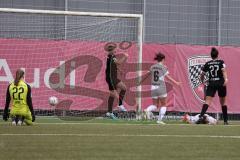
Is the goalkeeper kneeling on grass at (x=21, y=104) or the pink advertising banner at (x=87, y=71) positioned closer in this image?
the goalkeeper kneeling on grass at (x=21, y=104)

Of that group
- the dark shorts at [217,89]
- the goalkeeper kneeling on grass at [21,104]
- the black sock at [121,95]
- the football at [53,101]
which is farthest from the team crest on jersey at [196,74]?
the goalkeeper kneeling on grass at [21,104]

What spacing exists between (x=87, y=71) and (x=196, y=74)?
11.7ft

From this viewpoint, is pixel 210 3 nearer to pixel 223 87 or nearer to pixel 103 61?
pixel 103 61

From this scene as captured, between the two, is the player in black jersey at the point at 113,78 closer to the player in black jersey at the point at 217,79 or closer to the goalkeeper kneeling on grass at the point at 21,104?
the player in black jersey at the point at 217,79

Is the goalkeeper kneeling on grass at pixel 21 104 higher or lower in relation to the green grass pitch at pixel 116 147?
higher

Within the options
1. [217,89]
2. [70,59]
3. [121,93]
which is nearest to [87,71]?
[70,59]

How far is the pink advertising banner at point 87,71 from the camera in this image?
2109 centimetres

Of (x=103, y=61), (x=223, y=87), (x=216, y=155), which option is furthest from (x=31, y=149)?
(x=103, y=61)

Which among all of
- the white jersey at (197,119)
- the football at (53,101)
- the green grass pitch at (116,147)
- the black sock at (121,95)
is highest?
the black sock at (121,95)

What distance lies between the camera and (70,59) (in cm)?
2158

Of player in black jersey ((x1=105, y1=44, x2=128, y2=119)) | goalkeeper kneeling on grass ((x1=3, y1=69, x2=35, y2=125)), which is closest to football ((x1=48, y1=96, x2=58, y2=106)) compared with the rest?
player in black jersey ((x1=105, y1=44, x2=128, y2=119))

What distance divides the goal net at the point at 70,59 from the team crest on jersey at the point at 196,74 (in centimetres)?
198

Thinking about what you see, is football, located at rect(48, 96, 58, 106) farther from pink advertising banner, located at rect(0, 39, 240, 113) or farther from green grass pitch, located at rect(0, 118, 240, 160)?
green grass pitch, located at rect(0, 118, 240, 160)

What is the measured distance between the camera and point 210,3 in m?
26.4
